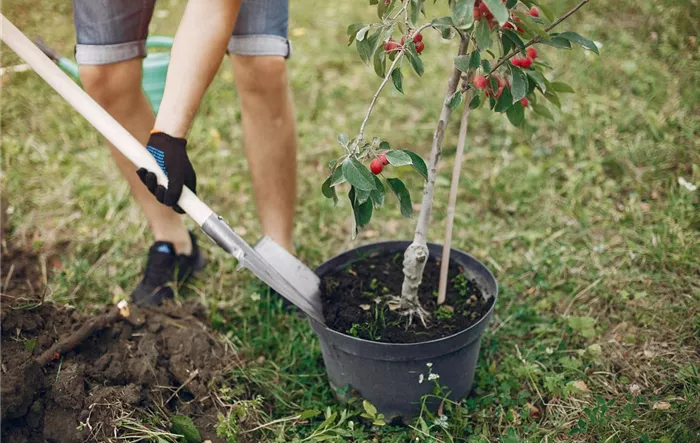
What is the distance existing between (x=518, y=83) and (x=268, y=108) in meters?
0.95

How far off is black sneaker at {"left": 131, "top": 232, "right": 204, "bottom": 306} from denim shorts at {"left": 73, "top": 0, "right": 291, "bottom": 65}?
2.48ft

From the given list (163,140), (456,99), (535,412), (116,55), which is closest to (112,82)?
(116,55)

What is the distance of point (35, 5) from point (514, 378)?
9.11 ft

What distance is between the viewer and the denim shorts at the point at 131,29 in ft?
6.09

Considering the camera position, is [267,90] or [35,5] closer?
[267,90]

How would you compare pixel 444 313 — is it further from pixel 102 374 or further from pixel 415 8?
pixel 102 374

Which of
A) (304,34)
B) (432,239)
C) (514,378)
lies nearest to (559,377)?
(514,378)

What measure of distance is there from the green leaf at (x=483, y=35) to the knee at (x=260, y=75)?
2.86 feet

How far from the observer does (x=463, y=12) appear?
1193 millimetres

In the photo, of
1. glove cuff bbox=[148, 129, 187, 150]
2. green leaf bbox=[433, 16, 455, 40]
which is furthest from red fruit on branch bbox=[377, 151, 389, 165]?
glove cuff bbox=[148, 129, 187, 150]

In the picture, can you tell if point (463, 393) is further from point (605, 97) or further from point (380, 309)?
point (605, 97)

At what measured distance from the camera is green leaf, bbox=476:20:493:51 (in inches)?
49.5

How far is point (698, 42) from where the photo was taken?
312 centimetres

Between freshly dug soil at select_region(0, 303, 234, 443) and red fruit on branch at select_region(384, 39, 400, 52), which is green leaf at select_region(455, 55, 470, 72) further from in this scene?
freshly dug soil at select_region(0, 303, 234, 443)
